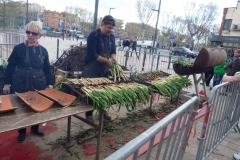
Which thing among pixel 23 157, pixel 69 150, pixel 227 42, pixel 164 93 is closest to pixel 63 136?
pixel 69 150

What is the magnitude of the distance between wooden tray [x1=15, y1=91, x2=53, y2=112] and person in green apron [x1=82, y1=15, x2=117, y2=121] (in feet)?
5.05

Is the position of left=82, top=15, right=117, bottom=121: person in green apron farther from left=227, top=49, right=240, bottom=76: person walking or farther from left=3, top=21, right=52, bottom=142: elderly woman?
left=227, top=49, right=240, bottom=76: person walking

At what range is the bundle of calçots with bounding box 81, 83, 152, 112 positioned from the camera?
2.46 meters

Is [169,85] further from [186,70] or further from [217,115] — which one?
[186,70]

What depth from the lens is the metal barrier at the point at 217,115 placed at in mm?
2483

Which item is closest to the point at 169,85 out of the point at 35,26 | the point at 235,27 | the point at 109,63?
the point at 109,63

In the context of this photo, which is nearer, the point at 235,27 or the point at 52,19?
the point at 235,27

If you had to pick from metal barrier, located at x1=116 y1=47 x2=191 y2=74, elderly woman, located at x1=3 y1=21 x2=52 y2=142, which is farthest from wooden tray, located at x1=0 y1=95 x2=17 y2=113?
metal barrier, located at x1=116 y1=47 x2=191 y2=74

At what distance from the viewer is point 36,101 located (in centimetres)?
233

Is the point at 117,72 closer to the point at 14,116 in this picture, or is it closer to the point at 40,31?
the point at 40,31

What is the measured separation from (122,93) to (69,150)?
1.34 m

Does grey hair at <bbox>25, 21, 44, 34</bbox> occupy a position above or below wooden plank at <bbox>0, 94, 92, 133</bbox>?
above

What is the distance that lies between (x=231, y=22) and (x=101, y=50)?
150 ft

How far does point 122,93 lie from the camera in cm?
275
